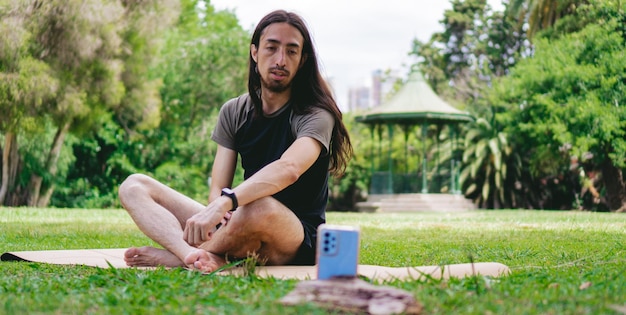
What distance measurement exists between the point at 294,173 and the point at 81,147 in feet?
80.3

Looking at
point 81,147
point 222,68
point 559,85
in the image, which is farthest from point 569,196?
point 81,147

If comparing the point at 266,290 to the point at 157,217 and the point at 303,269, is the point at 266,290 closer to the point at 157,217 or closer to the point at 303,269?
the point at 303,269

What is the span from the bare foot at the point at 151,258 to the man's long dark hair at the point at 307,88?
37.9 inches

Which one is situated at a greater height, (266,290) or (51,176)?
(266,290)

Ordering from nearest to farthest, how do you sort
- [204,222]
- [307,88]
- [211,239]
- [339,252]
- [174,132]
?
[339,252] < [204,222] < [211,239] < [307,88] < [174,132]

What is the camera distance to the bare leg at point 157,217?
4094 millimetres

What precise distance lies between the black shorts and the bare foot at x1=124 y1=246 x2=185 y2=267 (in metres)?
0.67

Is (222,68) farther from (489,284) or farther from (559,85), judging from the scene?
(489,284)

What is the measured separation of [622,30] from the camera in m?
18.0

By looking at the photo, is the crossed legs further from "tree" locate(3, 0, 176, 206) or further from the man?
"tree" locate(3, 0, 176, 206)

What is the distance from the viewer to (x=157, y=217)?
4.23 metres

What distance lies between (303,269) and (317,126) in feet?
2.58

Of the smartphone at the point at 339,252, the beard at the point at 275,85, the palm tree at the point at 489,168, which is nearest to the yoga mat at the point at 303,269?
the smartphone at the point at 339,252

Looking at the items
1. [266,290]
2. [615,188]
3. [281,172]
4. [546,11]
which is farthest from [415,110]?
[266,290]
